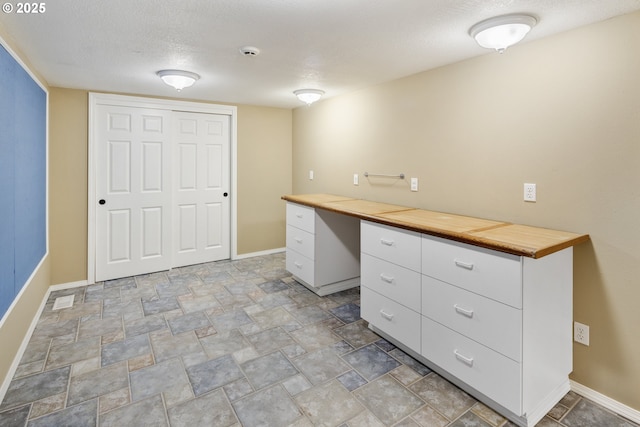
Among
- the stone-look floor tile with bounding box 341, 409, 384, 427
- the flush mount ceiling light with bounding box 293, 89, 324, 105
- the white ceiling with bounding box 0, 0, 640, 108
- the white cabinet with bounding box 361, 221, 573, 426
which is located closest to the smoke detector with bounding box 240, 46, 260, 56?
the white ceiling with bounding box 0, 0, 640, 108

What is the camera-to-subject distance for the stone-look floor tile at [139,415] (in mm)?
1790

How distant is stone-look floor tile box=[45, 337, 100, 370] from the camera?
2.34 meters

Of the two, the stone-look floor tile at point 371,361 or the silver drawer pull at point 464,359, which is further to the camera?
the stone-look floor tile at point 371,361

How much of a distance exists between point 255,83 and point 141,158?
168cm

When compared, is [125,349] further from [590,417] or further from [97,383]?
[590,417]

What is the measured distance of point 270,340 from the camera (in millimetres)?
2639

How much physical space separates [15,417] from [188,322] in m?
1.23

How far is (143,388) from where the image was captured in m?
2.08

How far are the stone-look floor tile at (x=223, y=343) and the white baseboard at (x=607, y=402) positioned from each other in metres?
2.11

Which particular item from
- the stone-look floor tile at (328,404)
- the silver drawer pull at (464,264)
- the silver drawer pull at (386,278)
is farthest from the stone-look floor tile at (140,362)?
the silver drawer pull at (464,264)

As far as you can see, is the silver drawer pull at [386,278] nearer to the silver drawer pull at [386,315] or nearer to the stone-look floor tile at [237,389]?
the silver drawer pull at [386,315]

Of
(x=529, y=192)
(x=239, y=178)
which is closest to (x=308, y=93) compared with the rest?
(x=239, y=178)

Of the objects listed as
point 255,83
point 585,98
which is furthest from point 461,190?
point 255,83

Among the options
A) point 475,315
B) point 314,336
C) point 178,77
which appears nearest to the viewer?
point 475,315
